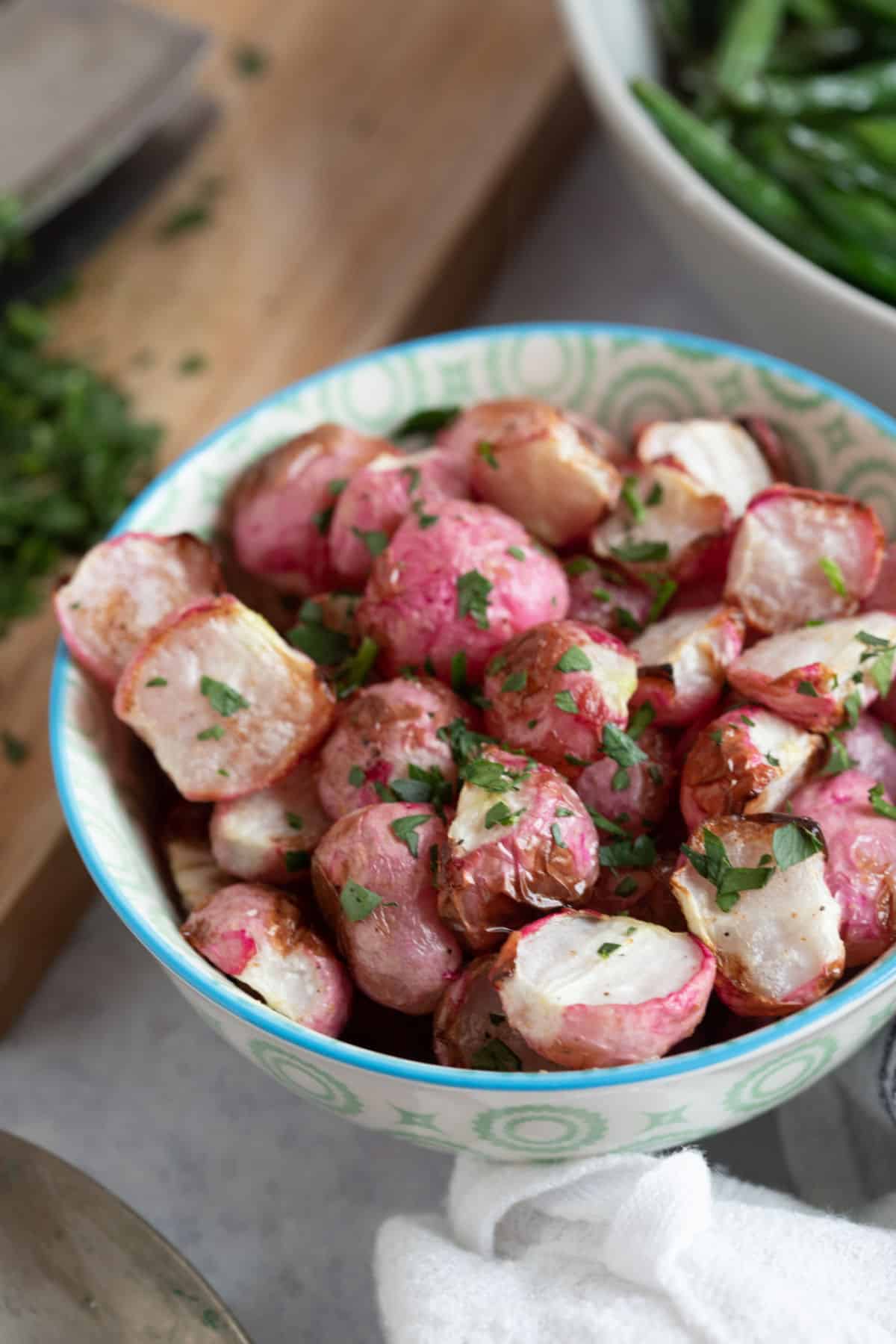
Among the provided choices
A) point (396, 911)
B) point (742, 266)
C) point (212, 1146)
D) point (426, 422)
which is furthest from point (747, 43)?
point (212, 1146)

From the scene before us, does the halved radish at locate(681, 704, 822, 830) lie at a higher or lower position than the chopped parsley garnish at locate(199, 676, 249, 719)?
lower

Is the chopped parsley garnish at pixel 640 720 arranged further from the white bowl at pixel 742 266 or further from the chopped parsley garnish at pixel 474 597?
the white bowl at pixel 742 266

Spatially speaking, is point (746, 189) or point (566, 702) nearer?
point (566, 702)

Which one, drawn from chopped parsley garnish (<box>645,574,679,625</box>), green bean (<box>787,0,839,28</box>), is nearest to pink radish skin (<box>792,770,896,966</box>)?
chopped parsley garnish (<box>645,574,679,625</box>)

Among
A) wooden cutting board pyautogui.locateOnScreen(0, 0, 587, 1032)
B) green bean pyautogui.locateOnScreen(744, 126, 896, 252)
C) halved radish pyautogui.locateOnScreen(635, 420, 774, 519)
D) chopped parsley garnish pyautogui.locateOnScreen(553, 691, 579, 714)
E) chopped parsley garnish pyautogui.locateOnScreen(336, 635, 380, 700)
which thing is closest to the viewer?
chopped parsley garnish pyautogui.locateOnScreen(553, 691, 579, 714)

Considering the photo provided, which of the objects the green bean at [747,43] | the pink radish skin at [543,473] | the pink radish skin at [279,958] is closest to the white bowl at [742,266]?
the green bean at [747,43]

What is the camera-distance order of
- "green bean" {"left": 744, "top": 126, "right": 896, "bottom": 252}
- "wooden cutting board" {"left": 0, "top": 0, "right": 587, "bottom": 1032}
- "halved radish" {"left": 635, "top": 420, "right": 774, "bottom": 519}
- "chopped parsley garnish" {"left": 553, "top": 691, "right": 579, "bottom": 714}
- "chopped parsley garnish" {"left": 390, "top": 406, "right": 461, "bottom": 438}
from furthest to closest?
"wooden cutting board" {"left": 0, "top": 0, "right": 587, "bottom": 1032}
"green bean" {"left": 744, "top": 126, "right": 896, "bottom": 252}
"chopped parsley garnish" {"left": 390, "top": 406, "right": 461, "bottom": 438}
"halved radish" {"left": 635, "top": 420, "right": 774, "bottom": 519}
"chopped parsley garnish" {"left": 553, "top": 691, "right": 579, "bottom": 714}

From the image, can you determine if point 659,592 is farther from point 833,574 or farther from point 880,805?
point 880,805

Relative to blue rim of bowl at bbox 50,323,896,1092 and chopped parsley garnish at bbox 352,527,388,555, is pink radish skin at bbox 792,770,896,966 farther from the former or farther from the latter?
chopped parsley garnish at bbox 352,527,388,555
